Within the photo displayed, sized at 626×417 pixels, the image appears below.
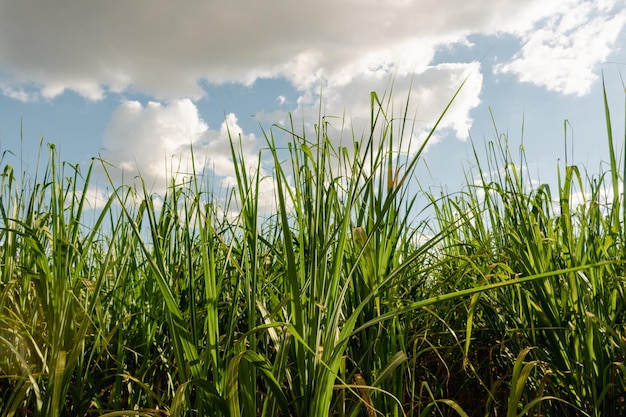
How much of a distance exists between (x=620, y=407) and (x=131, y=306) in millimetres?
1375

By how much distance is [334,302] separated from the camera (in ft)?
3.59

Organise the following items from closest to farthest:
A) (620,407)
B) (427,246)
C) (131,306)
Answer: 1. (427,246)
2. (620,407)
3. (131,306)

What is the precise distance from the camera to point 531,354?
5.05 ft

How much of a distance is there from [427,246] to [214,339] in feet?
1.56

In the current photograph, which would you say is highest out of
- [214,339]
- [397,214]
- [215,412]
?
[397,214]

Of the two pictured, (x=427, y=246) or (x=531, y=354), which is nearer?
(x=427, y=246)

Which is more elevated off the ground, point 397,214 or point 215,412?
point 397,214

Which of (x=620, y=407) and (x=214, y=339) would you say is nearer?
(x=214, y=339)

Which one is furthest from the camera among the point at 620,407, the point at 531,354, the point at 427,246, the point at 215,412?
the point at 531,354

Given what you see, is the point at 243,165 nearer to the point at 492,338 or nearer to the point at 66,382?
the point at 66,382

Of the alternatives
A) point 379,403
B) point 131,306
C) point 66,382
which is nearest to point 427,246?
point 379,403

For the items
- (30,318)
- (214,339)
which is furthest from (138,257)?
(214,339)

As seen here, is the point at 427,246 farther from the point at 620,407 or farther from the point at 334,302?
the point at 620,407

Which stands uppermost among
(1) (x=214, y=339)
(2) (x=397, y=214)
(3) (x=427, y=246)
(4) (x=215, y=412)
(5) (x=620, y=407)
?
(2) (x=397, y=214)
